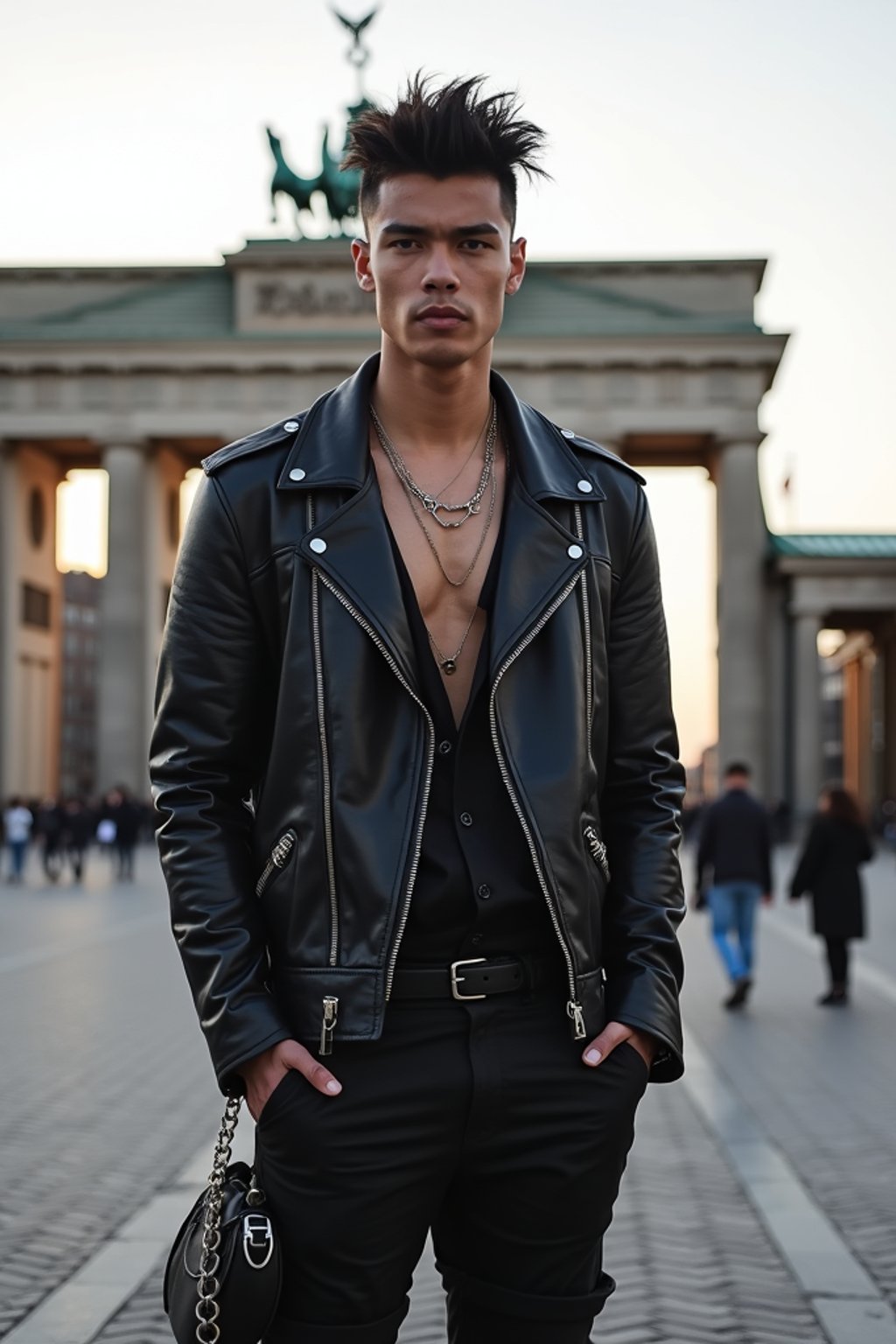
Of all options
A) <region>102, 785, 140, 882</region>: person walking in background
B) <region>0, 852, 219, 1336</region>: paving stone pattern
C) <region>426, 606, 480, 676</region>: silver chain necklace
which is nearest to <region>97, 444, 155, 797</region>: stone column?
<region>102, 785, 140, 882</region>: person walking in background

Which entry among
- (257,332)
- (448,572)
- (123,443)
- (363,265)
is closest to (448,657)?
(448,572)

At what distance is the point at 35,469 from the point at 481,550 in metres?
60.5

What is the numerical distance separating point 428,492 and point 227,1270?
1288 mm

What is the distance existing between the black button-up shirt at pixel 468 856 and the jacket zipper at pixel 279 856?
0.68 feet

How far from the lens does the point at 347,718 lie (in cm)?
266

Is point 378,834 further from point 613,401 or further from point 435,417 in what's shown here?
point 613,401

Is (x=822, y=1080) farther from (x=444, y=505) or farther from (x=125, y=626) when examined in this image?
(x=125, y=626)

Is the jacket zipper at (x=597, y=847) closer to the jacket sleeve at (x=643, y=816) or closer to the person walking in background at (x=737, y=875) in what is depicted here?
the jacket sleeve at (x=643, y=816)

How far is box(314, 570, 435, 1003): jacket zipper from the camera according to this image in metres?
2.58

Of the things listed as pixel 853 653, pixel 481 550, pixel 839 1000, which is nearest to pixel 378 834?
pixel 481 550

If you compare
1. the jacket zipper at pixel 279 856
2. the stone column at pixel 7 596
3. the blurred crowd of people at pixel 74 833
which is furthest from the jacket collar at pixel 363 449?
the stone column at pixel 7 596

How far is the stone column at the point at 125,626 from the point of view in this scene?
55.3m

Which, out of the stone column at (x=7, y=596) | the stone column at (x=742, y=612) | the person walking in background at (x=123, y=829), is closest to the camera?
the person walking in background at (x=123, y=829)

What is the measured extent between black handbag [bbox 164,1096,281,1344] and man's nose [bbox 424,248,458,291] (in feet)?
4.42
